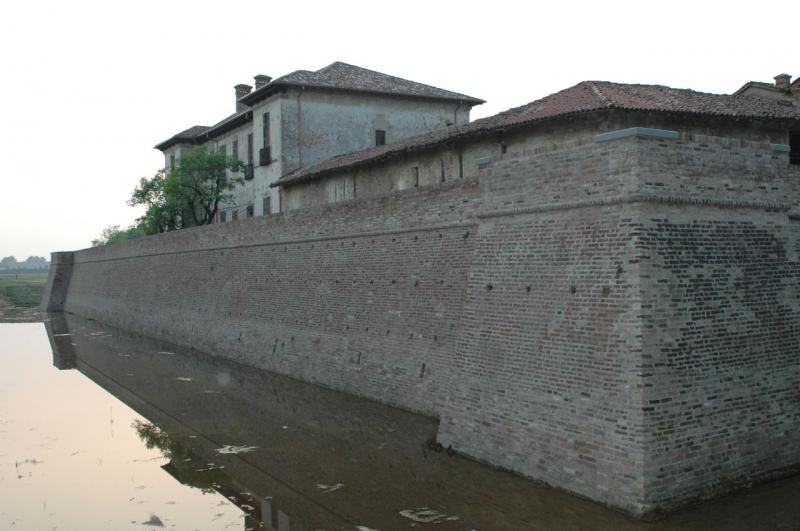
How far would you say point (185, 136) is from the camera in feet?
123

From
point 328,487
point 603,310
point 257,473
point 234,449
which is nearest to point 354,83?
point 234,449

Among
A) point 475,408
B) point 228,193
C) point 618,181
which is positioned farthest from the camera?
point 228,193

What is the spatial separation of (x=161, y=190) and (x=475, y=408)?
27484 mm

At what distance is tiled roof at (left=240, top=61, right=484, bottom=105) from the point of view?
25859 millimetres

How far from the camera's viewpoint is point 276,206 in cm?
2719

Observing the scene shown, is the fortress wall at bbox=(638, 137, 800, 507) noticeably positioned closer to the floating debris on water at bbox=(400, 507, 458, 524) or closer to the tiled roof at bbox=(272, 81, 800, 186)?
the floating debris on water at bbox=(400, 507, 458, 524)

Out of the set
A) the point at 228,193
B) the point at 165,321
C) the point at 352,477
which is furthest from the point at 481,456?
the point at 228,193

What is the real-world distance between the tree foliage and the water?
601 inches

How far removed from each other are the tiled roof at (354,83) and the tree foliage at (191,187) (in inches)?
149

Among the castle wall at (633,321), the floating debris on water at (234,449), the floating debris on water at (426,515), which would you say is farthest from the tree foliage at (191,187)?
the floating debris on water at (426,515)

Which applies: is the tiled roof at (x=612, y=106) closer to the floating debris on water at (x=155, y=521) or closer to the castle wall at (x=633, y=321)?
the castle wall at (x=633, y=321)

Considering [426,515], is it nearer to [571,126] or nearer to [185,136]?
[571,126]

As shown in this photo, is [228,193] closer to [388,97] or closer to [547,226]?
[388,97]

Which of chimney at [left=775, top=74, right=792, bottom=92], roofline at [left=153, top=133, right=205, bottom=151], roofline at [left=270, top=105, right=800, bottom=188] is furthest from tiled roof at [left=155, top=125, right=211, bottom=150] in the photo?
chimney at [left=775, top=74, right=792, bottom=92]
